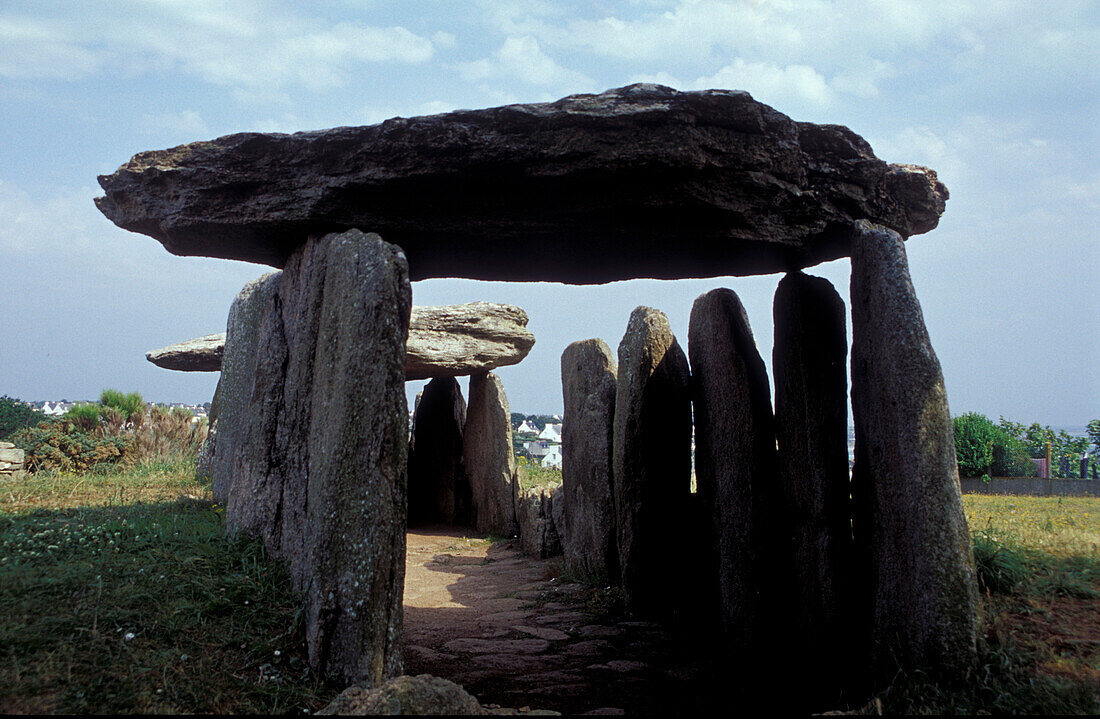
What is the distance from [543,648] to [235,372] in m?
A: 7.04

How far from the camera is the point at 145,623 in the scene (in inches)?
187

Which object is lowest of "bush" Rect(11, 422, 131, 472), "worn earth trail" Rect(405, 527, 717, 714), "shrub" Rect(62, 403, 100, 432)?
"worn earth trail" Rect(405, 527, 717, 714)

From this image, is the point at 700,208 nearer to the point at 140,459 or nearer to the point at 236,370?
the point at 236,370

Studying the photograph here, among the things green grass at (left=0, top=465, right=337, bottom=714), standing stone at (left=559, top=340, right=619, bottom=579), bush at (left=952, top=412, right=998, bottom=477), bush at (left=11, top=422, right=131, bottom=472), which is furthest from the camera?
bush at (left=952, top=412, right=998, bottom=477)

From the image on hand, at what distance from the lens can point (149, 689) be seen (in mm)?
4188

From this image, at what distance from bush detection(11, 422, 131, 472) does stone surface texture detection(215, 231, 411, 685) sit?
8.21m

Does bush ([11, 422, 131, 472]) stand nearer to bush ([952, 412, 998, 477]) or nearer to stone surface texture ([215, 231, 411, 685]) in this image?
stone surface texture ([215, 231, 411, 685])

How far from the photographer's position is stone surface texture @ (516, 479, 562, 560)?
425 inches

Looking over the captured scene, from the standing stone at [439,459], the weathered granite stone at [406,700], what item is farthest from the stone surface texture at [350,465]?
the standing stone at [439,459]

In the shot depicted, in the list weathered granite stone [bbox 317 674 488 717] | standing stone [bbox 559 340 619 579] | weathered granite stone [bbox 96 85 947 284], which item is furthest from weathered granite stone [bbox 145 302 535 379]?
weathered granite stone [bbox 317 674 488 717]

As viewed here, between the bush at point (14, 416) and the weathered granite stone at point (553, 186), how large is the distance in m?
20.8

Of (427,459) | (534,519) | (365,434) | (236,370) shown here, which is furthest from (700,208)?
(427,459)

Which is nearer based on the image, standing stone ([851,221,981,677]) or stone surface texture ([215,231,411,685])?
stone surface texture ([215,231,411,685])

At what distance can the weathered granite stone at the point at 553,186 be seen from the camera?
5.42m
